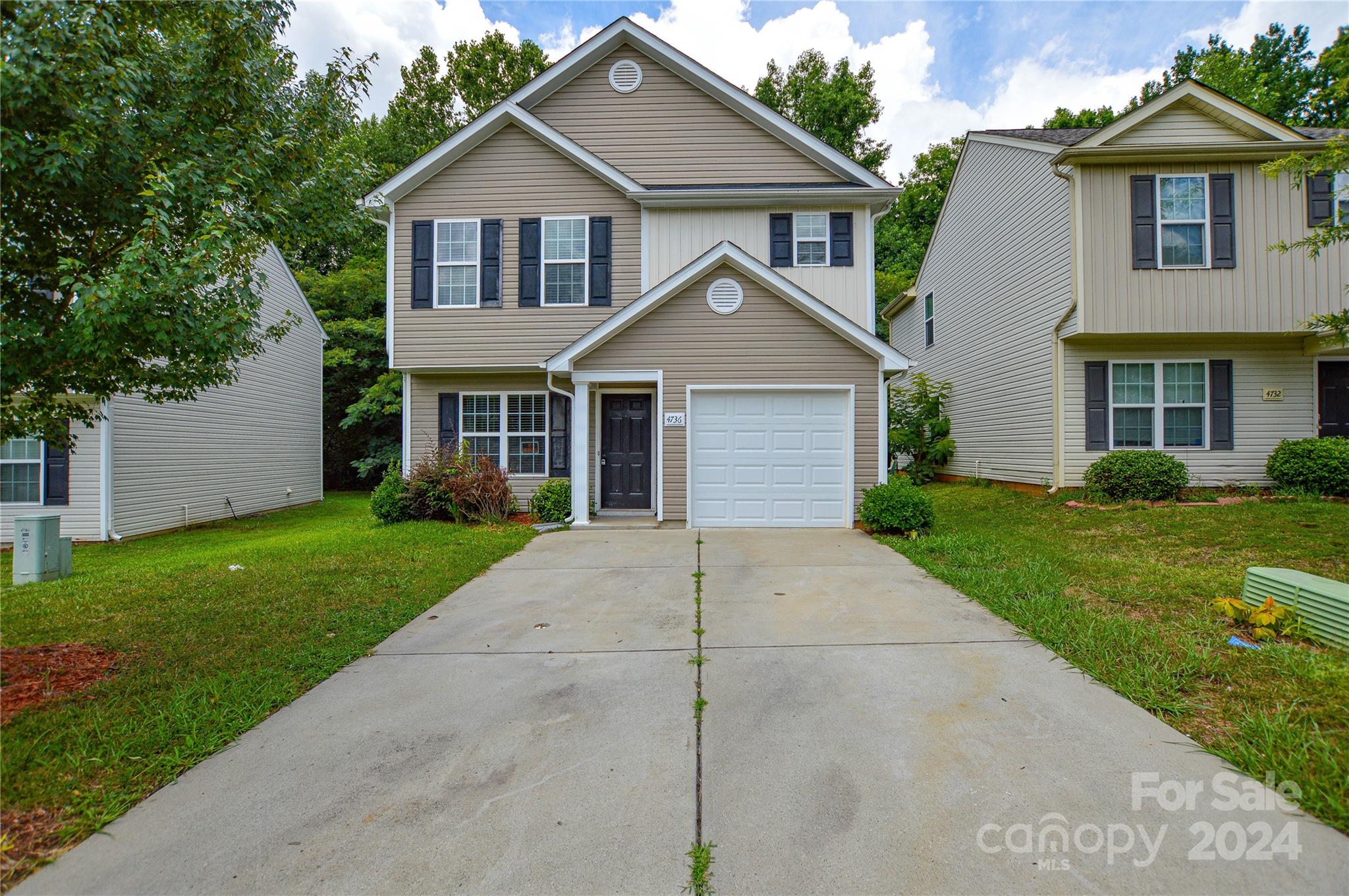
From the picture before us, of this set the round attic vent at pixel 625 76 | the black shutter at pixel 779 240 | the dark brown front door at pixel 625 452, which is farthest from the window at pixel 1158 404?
the round attic vent at pixel 625 76

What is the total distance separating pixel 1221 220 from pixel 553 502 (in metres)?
13.0

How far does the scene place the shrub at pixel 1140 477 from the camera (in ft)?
34.8

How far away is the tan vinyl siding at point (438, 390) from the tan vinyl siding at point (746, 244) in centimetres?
329

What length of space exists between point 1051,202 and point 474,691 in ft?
43.9

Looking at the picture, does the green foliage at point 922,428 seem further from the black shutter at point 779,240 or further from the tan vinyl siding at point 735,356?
the tan vinyl siding at point 735,356

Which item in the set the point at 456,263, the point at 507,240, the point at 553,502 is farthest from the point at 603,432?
the point at 456,263

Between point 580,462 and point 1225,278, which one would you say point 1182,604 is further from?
point 1225,278

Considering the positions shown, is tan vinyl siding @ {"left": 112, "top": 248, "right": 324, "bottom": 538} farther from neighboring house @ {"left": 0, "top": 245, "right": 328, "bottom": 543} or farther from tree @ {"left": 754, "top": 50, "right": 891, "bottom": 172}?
tree @ {"left": 754, "top": 50, "right": 891, "bottom": 172}

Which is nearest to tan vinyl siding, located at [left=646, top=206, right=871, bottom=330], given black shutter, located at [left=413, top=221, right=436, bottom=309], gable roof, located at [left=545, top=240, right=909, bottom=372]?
gable roof, located at [left=545, top=240, right=909, bottom=372]

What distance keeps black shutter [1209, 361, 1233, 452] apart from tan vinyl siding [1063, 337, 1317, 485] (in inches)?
3.7

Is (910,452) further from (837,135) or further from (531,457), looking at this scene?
(837,135)

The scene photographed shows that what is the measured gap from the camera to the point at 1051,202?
11758mm

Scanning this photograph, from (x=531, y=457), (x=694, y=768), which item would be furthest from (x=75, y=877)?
(x=531, y=457)

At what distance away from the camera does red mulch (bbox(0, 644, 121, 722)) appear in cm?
354
